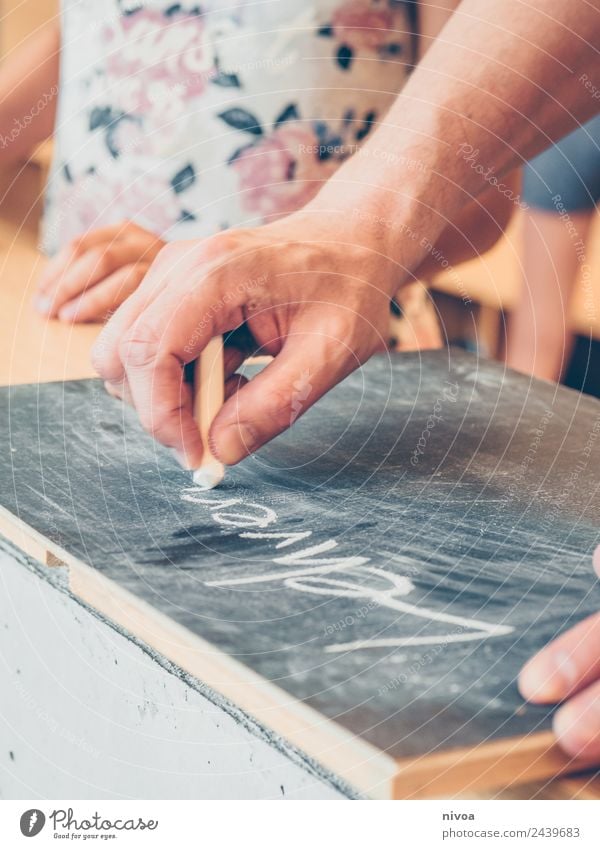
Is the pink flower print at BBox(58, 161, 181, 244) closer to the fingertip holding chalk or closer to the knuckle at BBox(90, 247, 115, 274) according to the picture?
the knuckle at BBox(90, 247, 115, 274)

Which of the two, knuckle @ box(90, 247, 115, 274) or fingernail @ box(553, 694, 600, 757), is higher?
knuckle @ box(90, 247, 115, 274)

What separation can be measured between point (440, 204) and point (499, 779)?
384 millimetres

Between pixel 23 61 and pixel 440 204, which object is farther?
pixel 23 61

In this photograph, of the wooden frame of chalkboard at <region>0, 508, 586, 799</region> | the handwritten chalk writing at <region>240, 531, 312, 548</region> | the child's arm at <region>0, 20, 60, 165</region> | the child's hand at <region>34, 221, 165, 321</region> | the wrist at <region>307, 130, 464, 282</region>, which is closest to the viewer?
the wooden frame of chalkboard at <region>0, 508, 586, 799</region>

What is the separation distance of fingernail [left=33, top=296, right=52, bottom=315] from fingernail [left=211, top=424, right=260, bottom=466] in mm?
365

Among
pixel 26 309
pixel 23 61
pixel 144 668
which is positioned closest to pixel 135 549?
pixel 144 668

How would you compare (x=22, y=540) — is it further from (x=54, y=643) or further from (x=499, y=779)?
(x=499, y=779)

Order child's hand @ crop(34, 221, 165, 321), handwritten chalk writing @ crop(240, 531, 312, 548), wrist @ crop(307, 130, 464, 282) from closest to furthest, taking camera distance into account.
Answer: handwritten chalk writing @ crop(240, 531, 312, 548)
wrist @ crop(307, 130, 464, 282)
child's hand @ crop(34, 221, 165, 321)

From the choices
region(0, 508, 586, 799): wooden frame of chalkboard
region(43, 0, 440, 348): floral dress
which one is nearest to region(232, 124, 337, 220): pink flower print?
region(43, 0, 440, 348): floral dress

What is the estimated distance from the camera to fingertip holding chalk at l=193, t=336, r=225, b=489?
52 centimetres

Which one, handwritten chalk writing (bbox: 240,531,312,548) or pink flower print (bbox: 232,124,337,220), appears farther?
pink flower print (bbox: 232,124,337,220)

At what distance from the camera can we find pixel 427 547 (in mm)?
451

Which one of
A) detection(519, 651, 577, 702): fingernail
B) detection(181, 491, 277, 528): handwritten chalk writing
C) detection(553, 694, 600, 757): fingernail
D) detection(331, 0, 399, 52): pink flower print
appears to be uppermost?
detection(331, 0, 399, 52): pink flower print

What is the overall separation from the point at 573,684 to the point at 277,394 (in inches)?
8.9
